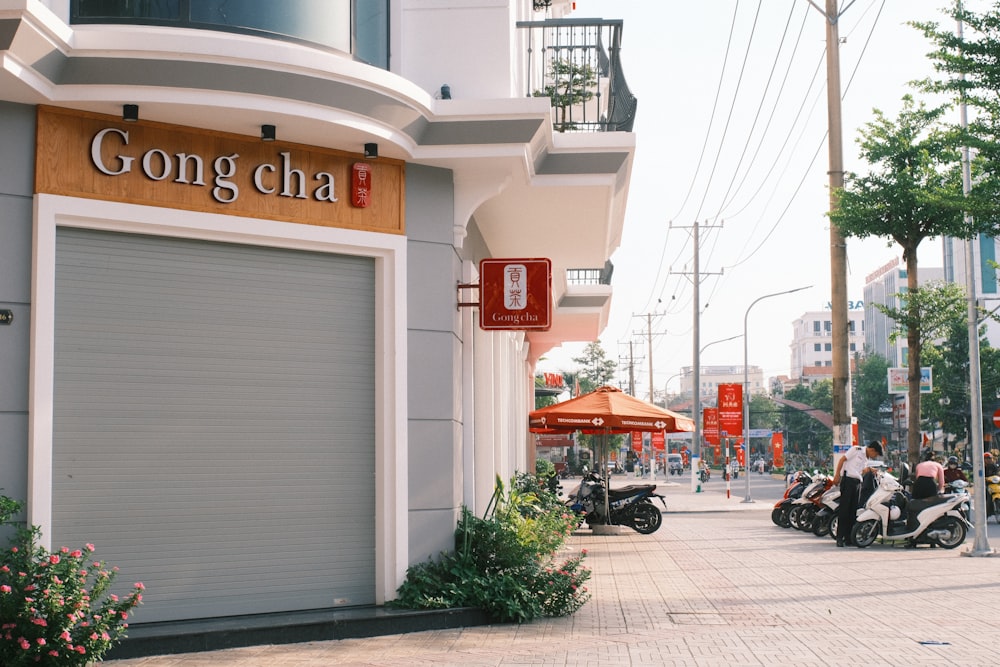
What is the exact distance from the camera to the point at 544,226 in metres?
13.9

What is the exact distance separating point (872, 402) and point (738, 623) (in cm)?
8456

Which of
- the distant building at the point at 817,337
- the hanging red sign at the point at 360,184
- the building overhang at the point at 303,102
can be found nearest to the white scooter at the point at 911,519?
the building overhang at the point at 303,102

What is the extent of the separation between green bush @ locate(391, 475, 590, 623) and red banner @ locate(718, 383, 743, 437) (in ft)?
80.2

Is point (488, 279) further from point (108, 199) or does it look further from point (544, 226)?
point (108, 199)

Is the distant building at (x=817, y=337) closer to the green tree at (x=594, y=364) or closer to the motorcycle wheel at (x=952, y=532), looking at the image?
the green tree at (x=594, y=364)

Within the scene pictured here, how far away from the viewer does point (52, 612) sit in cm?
722

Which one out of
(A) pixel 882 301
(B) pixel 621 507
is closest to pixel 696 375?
(B) pixel 621 507

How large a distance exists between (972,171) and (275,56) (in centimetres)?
1427

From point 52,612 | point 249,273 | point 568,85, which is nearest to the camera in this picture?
point 52,612

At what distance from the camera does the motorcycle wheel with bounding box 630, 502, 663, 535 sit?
2138cm

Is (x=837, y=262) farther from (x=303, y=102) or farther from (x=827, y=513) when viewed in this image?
(x=303, y=102)

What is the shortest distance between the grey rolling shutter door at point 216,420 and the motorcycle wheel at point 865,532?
10.1 m

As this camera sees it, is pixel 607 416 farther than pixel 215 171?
Yes

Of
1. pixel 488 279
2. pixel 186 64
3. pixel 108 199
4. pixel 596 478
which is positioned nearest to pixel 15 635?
pixel 108 199
